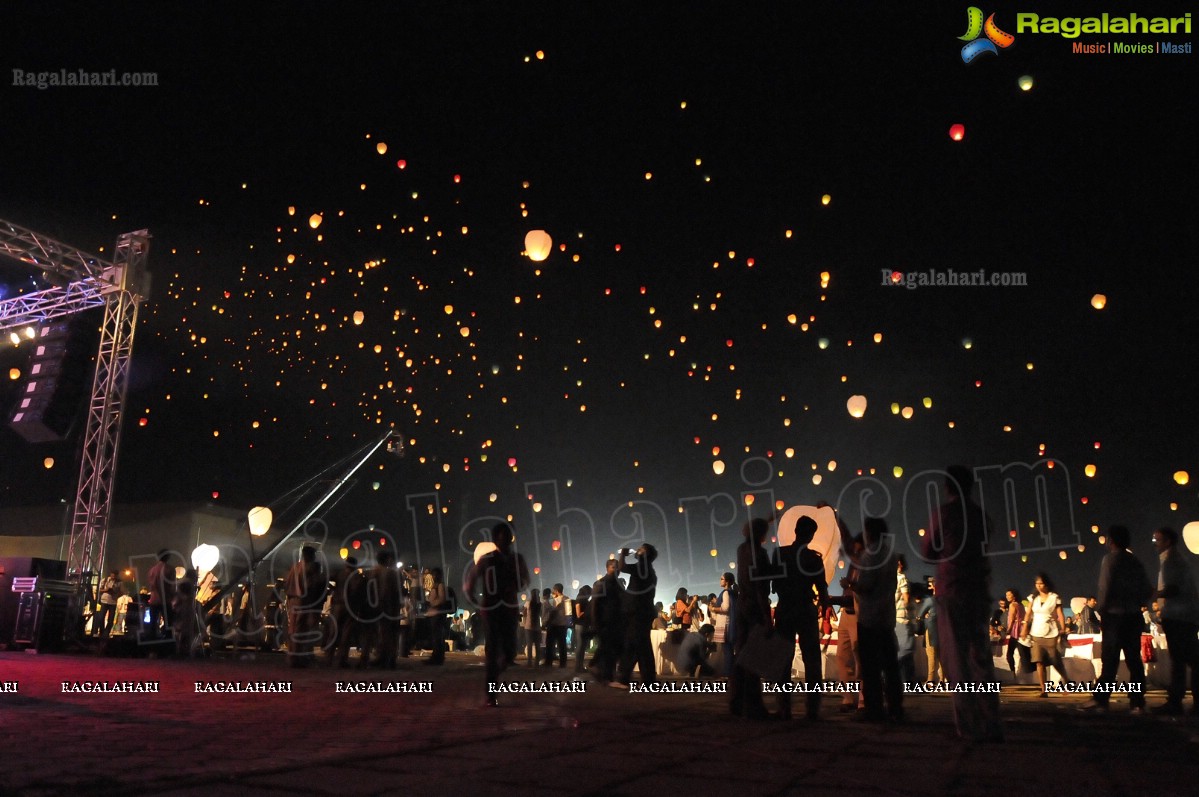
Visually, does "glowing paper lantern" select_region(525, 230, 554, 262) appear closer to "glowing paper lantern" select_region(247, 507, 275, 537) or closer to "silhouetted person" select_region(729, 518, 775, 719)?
"silhouetted person" select_region(729, 518, 775, 719)

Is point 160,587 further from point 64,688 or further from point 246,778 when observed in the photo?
point 246,778

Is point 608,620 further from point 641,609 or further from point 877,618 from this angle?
point 877,618

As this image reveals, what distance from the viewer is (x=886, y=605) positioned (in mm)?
5367

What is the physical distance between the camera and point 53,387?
12.8 metres

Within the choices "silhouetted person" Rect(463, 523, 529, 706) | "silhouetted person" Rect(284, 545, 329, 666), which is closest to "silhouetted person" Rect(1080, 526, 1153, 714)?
"silhouetted person" Rect(463, 523, 529, 706)

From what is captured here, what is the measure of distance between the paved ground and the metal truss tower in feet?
24.6

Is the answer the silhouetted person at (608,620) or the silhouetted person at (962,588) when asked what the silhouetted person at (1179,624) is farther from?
the silhouetted person at (608,620)

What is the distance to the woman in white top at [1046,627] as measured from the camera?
338 inches

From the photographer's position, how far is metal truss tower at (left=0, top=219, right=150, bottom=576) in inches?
499

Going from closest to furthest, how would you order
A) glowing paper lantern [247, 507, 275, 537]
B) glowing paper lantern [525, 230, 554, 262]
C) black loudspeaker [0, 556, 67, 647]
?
glowing paper lantern [525, 230, 554, 262] → black loudspeaker [0, 556, 67, 647] → glowing paper lantern [247, 507, 275, 537]

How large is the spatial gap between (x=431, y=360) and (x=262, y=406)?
5976 mm

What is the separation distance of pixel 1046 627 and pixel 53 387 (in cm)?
1419

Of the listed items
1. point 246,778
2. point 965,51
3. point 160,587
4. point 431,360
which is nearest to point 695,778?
point 246,778

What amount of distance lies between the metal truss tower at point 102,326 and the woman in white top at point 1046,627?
42.2ft
